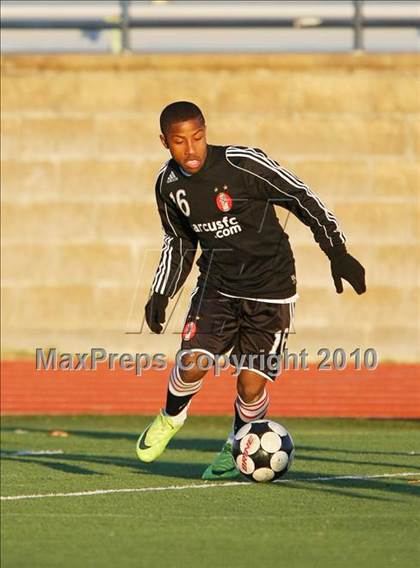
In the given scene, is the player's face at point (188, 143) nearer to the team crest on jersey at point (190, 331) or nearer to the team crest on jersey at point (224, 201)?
the team crest on jersey at point (224, 201)

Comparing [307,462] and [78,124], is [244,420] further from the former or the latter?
[78,124]

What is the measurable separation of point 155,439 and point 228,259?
1.17 m

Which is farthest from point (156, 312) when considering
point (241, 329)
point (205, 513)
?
point (205, 513)

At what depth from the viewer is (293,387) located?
49.9 ft

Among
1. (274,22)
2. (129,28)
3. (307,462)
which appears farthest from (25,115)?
(307,462)

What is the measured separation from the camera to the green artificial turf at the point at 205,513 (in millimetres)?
5871

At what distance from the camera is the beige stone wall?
51.1ft

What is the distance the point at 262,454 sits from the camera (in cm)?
799

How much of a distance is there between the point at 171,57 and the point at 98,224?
6.84ft

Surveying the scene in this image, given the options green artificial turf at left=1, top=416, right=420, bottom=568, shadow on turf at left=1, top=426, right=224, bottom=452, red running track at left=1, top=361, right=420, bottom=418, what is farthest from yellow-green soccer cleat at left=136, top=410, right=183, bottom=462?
red running track at left=1, top=361, right=420, bottom=418

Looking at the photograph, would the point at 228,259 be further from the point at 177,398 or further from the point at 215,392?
the point at 215,392

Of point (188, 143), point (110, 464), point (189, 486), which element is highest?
point (188, 143)

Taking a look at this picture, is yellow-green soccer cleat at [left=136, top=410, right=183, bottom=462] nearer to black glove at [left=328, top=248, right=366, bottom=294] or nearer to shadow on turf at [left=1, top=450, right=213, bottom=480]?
shadow on turf at [left=1, top=450, right=213, bottom=480]

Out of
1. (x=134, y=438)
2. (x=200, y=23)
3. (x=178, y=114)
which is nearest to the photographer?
(x=178, y=114)
